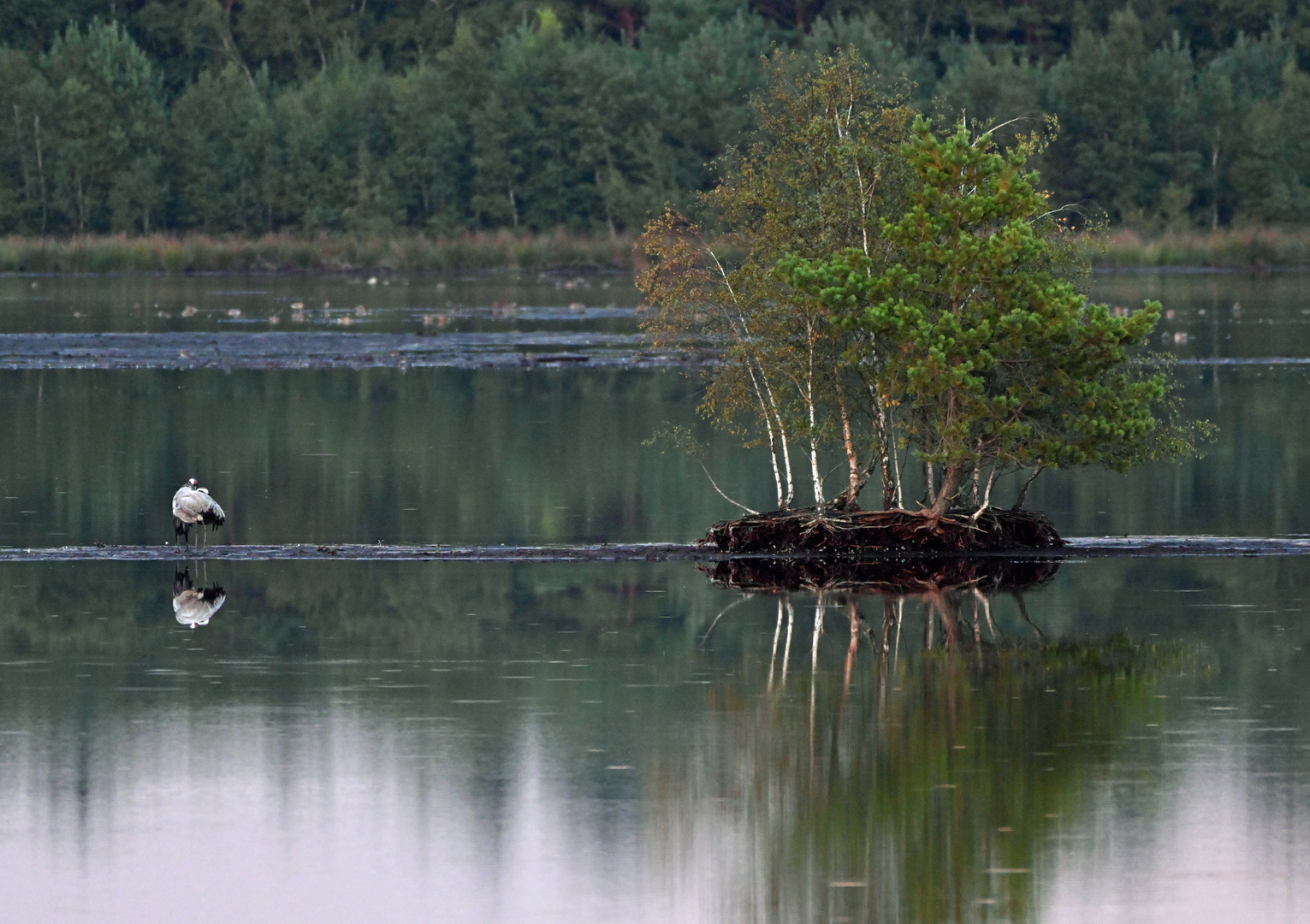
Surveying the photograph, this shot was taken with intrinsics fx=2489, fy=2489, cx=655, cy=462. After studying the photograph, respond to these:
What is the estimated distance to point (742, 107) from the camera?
11962 cm

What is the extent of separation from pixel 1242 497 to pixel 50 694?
16.4 metres

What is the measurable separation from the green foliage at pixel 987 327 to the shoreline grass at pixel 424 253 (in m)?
76.7

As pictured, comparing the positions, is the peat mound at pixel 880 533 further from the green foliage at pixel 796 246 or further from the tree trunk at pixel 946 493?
the green foliage at pixel 796 246

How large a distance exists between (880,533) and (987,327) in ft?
8.46

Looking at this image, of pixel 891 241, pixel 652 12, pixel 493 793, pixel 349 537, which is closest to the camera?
pixel 493 793

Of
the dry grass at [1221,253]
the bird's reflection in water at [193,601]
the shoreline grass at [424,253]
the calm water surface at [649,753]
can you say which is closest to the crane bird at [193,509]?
the bird's reflection in water at [193,601]

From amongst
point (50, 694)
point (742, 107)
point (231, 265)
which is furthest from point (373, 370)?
point (742, 107)

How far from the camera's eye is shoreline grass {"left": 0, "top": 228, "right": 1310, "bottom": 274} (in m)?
102

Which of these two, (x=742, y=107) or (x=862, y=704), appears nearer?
(x=862, y=704)

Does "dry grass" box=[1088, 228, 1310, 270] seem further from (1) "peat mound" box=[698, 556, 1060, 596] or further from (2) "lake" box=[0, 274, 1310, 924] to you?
(1) "peat mound" box=[698, 556, 1060, 596]

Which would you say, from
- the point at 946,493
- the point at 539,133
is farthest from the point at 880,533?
the point at 539,133

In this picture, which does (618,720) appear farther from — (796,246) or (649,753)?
(796,246)

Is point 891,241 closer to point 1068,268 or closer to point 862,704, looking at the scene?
point 1068,268

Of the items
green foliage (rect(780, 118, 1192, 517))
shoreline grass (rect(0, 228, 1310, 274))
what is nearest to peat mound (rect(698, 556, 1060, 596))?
green foliage (rect(780, 118, 1192, 517))
